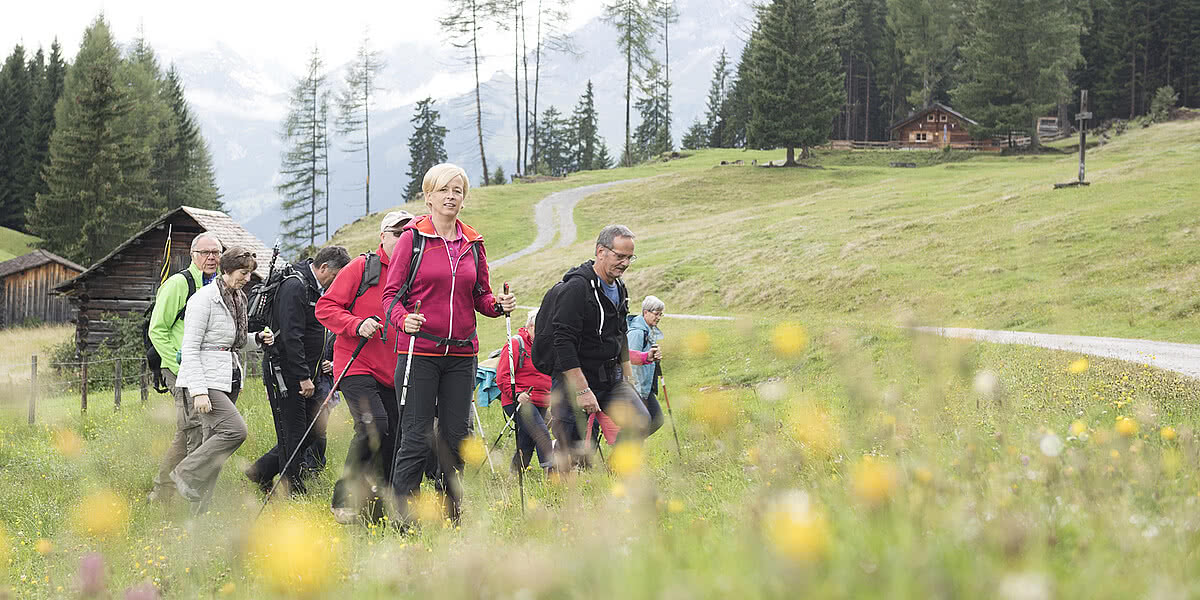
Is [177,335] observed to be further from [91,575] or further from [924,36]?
[924,36]

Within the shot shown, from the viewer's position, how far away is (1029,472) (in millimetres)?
2779

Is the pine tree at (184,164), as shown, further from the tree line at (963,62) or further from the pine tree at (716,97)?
the pine tree at (716,97)

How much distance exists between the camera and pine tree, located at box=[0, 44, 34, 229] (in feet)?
211

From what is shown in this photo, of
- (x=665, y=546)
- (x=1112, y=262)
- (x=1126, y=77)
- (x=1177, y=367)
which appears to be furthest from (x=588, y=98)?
(x=665, y=546)

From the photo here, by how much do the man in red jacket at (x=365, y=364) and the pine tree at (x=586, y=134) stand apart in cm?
9681

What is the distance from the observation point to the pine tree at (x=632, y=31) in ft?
254

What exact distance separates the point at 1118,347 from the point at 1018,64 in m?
53.5

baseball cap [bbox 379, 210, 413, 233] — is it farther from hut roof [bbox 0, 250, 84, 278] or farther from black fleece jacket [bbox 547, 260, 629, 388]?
hut roof [bbox 0, 250, 84, 278]

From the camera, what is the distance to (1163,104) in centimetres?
6122

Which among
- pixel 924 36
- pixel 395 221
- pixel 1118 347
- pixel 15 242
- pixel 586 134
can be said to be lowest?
pixel 1118 347

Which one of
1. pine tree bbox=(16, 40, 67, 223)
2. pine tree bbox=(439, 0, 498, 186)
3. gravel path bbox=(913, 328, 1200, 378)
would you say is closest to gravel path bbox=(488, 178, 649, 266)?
pine tree bbox=(439, 0, 498, 186)

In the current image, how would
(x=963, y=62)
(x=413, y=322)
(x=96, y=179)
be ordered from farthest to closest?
(x=963, y=62) < (x=96, y=179) < (x=413, y=322)

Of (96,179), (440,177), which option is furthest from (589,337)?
(96,179)

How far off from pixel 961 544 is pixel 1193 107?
252ft
